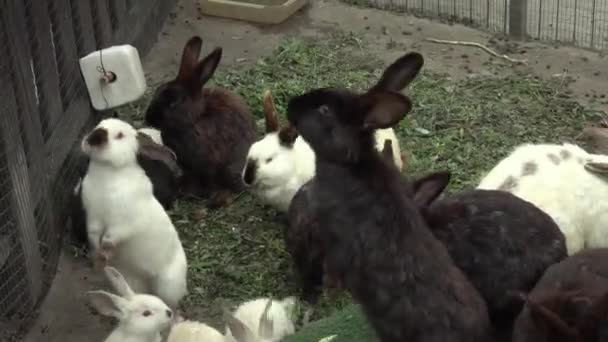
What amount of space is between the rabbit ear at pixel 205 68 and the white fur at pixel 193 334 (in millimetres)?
1784

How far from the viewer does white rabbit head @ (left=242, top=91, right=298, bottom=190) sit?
17.7 ft

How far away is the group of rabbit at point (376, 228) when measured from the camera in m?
3.45

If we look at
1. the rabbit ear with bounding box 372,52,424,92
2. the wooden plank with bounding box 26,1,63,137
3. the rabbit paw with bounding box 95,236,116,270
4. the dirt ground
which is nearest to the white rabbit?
the rabbit paw with bounding box 95,236,116,270

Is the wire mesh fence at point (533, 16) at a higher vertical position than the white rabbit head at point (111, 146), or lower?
lower

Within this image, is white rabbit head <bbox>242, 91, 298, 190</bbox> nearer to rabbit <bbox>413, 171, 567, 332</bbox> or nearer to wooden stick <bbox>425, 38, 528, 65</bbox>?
rabbit <bbox>413, 171, 567, 332</bbox>

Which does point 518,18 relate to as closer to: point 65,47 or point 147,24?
point 147,24

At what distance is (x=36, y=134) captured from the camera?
5109 mm

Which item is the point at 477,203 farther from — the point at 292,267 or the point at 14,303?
the point at 14,303

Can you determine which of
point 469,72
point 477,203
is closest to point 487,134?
point 469,72

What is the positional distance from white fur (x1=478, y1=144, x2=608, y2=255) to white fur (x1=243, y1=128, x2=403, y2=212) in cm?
86

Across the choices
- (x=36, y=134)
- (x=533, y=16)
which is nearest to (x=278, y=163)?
(x=36, y=134)

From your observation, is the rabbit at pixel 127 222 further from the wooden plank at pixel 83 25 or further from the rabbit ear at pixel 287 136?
the wooden plank at pixel 83 25

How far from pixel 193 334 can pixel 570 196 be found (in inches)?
69.3

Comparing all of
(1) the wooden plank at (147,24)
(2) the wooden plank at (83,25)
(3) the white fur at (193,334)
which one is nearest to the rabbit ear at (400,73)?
(3) the white fur at (193,334)
